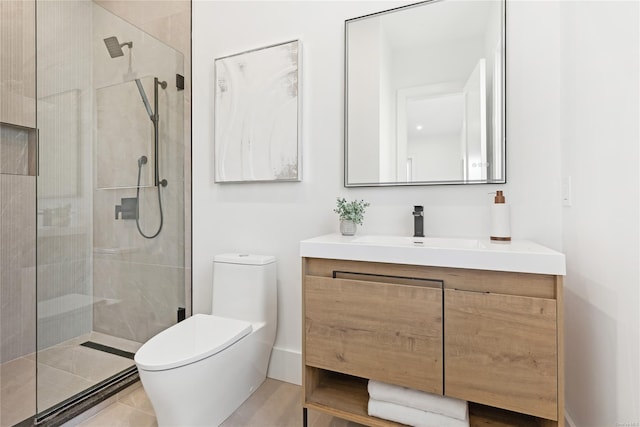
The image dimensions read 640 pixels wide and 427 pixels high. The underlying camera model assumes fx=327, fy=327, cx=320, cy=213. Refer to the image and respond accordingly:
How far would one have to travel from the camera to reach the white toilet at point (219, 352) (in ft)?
4.11

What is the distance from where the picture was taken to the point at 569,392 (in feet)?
4.45

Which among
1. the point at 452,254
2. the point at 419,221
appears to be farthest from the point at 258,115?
the point at 452,254

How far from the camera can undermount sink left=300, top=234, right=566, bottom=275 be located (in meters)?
1.02

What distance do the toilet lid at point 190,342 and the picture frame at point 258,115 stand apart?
0.80m

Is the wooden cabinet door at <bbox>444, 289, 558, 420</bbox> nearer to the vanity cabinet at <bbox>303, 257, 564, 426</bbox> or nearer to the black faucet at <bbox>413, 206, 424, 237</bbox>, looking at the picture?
the vanity cabinet at <bbox>303, 257, 564, 426</bbox>

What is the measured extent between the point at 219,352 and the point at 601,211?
59.0 inches

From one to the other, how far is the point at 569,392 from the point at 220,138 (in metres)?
2.13

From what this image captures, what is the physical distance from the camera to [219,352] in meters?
1.37

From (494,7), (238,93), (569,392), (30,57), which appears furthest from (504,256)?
(30,57)

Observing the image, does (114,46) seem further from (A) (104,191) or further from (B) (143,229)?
(B) (143,229)

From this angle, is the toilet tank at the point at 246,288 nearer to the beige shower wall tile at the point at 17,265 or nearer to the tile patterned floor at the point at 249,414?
the tile patterned floor at the point at 249,414

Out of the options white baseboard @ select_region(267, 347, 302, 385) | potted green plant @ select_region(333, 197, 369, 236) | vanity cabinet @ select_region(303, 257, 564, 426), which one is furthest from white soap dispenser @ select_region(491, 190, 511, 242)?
white baseboard @ select_region(267, 347, 302, 385)

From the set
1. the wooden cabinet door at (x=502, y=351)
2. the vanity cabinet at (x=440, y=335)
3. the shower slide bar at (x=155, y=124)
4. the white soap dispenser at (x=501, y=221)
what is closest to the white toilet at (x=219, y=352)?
the vanity cabinet at (x=440, y=335)

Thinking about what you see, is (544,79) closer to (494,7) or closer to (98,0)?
(494,7)
